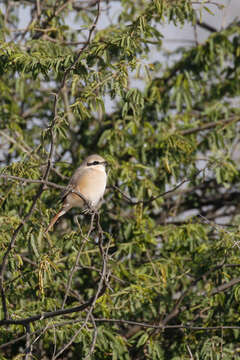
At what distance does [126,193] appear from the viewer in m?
4.85

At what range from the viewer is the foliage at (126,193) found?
3.69m

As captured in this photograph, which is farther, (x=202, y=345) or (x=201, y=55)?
(x=201, y=55)

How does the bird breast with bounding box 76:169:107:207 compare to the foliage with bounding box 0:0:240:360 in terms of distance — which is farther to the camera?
the bird breast with bounding box 76:169:107:207

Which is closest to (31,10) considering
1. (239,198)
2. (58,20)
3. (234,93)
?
(58,20)

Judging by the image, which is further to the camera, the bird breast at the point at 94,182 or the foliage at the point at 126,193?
the bird breast at the point at 94,182

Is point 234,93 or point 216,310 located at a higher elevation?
point 234,93

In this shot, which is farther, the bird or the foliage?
the bird

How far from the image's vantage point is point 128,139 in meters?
5.00

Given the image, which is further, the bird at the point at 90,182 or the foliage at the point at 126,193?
the bird at the point at 90,182

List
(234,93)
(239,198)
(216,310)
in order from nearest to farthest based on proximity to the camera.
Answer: (216,310) → (234,93) → (239,198)

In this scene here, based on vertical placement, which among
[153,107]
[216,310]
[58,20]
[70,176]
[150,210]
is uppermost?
[58,20]

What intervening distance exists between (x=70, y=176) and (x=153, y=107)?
101 centimetres

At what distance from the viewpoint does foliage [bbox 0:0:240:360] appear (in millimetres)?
3689

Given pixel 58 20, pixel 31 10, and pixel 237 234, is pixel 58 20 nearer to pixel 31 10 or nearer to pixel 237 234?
pixel 31 10
